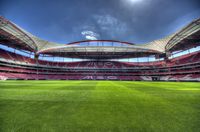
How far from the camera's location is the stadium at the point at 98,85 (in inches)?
102

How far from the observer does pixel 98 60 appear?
67.4 metres

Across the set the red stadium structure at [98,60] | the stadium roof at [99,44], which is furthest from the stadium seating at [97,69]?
the stadium roof at [99,44]

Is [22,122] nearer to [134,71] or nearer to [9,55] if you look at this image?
[9,55]

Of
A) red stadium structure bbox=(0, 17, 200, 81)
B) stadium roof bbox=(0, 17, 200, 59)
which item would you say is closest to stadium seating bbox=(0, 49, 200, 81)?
red stadium structure bbox=(0, 17, 200, 81)

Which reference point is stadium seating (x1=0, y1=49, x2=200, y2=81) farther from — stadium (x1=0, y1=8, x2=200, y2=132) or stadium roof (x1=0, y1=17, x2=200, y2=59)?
stadium roof (x1=0, y1=17, x2=200, y2=59)

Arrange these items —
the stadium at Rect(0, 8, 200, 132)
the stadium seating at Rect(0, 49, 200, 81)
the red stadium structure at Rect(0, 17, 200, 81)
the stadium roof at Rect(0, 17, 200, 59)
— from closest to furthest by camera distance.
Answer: the stadium at Rect(0, 8, 200, 132)
the stadium roof at Rect(0, 17, 200, 59)
the red stadium structure at Rect(0, 17, 200, 81)
the stadium seating at Rect(0, 49, 200, 81)

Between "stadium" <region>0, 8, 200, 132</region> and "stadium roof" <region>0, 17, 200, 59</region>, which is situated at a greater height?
"stadium roof" <region>0, 17, 200, 59</region>

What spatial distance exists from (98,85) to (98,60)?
52.1 metres

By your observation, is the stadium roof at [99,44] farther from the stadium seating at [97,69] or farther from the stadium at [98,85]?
the stadium seating at [97,69]

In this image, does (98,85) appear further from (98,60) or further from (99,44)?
(98,60)

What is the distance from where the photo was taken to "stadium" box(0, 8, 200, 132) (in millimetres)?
2602

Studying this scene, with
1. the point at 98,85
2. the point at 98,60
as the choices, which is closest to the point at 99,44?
the point at 98,60

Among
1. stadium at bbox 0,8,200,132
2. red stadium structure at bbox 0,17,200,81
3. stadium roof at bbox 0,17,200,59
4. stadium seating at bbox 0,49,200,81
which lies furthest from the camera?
stadium seating at bbox 0,49,200,81

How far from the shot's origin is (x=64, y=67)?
195 ft
